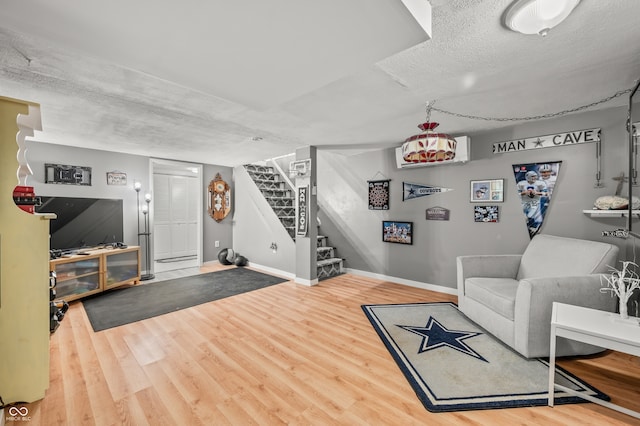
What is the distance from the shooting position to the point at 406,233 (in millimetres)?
4520

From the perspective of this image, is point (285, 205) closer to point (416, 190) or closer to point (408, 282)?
point (416, 190)

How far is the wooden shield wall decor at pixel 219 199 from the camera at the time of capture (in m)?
6.25

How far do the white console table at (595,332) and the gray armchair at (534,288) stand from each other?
30 cm

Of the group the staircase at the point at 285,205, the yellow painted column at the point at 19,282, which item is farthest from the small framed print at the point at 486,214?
the yellow painted column at the point at 19,282

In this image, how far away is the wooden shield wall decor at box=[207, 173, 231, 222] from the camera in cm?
625

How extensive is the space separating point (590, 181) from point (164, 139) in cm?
566

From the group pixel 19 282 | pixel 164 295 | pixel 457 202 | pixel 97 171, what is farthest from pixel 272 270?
pixel 19 282

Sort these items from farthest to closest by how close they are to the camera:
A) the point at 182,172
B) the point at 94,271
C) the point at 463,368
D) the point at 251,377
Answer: the point at 182,172 < the point at 94,271 < the point at 463,368 < the point at 251,377

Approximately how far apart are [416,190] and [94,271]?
5194 mm

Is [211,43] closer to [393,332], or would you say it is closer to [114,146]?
[393,332]

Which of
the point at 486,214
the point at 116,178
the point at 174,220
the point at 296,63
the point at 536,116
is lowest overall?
the point at 174,220

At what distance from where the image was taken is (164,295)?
13.2 ft

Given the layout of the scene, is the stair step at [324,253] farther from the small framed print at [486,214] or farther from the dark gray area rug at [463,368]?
the small framed print at [486,214]

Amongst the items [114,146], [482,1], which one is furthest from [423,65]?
[114,146]
